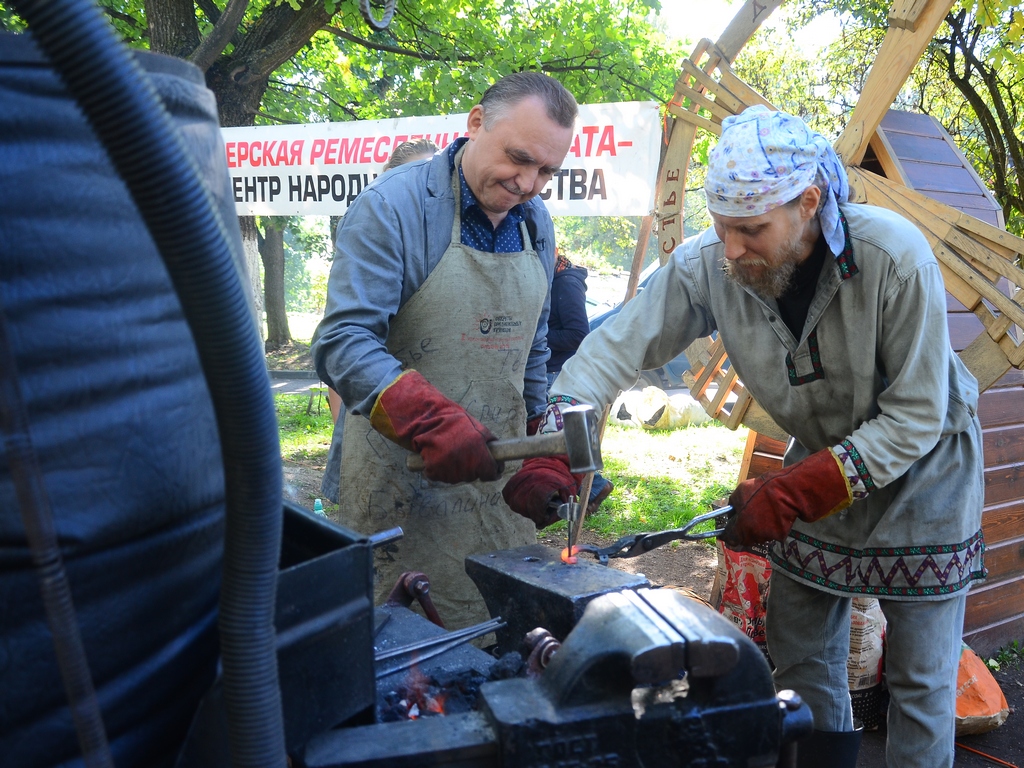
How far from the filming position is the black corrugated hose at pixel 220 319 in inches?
23.0

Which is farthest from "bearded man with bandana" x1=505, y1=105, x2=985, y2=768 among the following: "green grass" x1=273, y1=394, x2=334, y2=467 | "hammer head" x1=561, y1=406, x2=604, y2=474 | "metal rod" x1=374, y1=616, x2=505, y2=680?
"green grass" x1=273, y1=394, x2=334, y2=467

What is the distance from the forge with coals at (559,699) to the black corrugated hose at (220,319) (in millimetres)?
117

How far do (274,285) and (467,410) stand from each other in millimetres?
12339

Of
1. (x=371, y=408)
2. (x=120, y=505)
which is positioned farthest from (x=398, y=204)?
(x=120, y=505)

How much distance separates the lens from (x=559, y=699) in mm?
1005

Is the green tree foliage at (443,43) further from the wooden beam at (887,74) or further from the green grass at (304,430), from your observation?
the wooden beam at (887,74)

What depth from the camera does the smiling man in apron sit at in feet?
6.41

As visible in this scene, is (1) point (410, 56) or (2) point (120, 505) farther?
(1) point (410, 56)

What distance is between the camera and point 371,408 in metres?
1.93

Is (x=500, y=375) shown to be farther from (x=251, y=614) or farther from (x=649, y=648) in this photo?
(x=251, y=614)

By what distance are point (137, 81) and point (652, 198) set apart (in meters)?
3.88

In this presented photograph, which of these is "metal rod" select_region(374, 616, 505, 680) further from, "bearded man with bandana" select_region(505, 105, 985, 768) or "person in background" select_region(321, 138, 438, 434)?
"person in background" select_region(321, 138, 438, 434)

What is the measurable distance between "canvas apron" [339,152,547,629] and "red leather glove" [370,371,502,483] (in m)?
0.42

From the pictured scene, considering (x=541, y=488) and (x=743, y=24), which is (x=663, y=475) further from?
(x=541, y=488)
